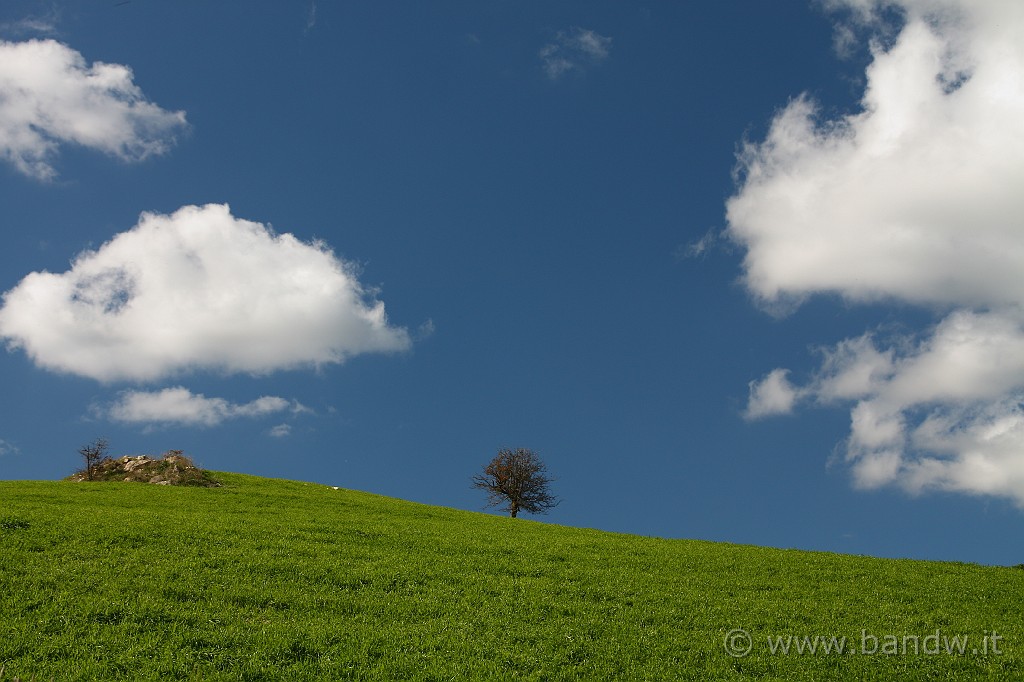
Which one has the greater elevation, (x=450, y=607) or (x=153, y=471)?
(x=153, y=471)

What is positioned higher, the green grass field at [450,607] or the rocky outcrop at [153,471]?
the rocky outcrop at [153,471]

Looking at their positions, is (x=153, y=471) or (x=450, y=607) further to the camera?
(x=153, y=471)

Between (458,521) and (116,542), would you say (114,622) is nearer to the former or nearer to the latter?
(116,542)

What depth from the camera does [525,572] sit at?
26562 millimetres

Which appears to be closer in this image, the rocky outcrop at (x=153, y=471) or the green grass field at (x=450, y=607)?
the green grass field at (x=450, y=607)

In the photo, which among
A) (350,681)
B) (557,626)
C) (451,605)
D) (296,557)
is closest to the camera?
(350,681)

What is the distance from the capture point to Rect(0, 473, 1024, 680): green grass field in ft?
58.4

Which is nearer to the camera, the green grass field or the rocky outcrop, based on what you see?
the green grass field

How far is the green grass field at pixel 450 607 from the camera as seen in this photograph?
17.8 meters

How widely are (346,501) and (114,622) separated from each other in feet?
97.1

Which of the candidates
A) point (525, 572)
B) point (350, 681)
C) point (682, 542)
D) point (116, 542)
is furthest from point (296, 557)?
point (682, 542)

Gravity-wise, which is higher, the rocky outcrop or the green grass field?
the rocky outcrop

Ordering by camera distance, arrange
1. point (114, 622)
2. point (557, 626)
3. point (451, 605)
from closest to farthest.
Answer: point (114, 622), point (557, 626), point (451, 605)

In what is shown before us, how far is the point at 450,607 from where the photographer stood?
2178cm
